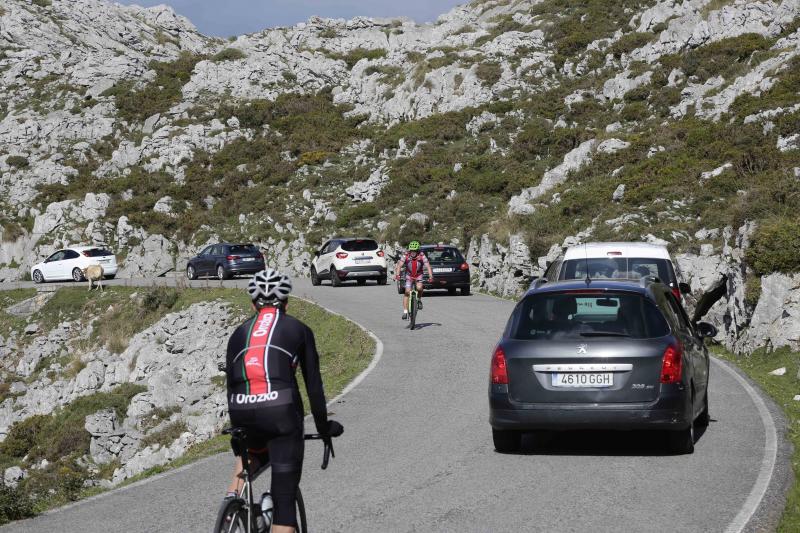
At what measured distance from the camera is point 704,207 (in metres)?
27.4

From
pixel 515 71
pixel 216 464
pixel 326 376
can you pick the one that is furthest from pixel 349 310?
pixel 515 71

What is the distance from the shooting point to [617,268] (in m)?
13.5

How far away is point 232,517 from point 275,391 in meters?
0.66

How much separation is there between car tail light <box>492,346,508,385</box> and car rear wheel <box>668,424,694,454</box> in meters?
1.70

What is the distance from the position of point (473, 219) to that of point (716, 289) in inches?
827

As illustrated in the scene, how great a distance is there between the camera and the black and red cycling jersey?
4.50 m

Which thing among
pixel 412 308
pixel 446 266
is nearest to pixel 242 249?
pixel 446 266

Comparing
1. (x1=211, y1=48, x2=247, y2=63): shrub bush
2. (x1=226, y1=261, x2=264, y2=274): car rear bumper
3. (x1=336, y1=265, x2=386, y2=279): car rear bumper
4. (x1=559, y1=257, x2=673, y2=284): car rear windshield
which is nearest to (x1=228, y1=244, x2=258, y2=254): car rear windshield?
(x1=226, y1=261, x2=264, y2=274): car rear bumper

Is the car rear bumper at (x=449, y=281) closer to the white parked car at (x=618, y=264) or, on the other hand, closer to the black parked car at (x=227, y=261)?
the black parked car at (x=227, y=261)

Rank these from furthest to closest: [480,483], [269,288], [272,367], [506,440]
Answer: [506,440] < [480,483] < [269,288] < [272,367]

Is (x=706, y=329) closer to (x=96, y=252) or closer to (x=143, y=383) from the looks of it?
(x=143, y=383)

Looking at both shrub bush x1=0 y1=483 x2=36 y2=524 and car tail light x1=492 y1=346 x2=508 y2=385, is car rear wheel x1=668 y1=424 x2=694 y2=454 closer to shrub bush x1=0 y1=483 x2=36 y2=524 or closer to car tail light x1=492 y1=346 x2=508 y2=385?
car tail light x1=492 y1=346 x2=508 y2=385

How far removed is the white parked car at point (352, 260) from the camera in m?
33.0

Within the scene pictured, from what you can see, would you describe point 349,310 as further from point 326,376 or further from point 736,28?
point 736,28
